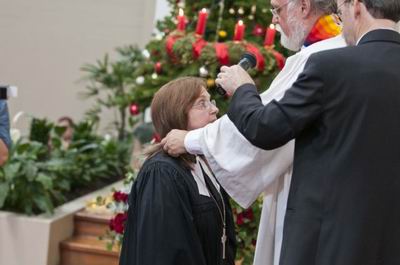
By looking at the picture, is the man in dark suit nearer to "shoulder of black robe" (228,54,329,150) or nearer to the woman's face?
"shoulder of black robe" (228,54,329,150)

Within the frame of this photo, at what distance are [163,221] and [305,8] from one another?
2.93ft

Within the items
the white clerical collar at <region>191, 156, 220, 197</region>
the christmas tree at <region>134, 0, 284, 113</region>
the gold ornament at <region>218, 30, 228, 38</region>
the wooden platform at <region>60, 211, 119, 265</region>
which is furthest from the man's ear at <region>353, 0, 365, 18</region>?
the gold ornament at <region>218, 30, 228, 38</region>

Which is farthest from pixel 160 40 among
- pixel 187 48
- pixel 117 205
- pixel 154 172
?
pixel 154 172

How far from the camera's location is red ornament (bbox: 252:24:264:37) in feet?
18.9

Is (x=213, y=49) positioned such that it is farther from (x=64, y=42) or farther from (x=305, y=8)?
(x=64, y=42)

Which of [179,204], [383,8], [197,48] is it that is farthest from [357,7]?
[197,48]

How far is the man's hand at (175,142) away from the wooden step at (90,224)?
2.94m

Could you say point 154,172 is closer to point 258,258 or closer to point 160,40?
point 258,258

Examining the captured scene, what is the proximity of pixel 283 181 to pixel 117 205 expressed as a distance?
229 cm

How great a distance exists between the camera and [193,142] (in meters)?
2.23

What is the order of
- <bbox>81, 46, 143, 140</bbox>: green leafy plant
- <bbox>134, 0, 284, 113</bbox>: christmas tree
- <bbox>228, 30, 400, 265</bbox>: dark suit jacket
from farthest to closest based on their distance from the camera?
<bbox>81, 46, 143, 140</bbox>: green leafy plant, <bbox>134, 0, 284, 113</bbox>: christmas tree, <bbox>228, 30, 400, 265</bbox>: dark suit jacket

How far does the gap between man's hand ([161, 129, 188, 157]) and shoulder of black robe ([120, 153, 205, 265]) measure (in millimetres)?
A: 53

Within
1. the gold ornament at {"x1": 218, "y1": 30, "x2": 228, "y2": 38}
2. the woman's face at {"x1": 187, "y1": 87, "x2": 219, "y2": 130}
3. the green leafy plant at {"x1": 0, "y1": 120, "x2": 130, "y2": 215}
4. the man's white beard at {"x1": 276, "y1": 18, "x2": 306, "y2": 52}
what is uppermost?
the man's white beard at {"x1": 276, "y1": 18, "x2": 306, "y2": 52}

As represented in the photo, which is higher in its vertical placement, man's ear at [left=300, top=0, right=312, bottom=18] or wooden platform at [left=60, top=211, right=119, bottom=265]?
man's ear at [left=300, top=0, right=312, bottom=18]
